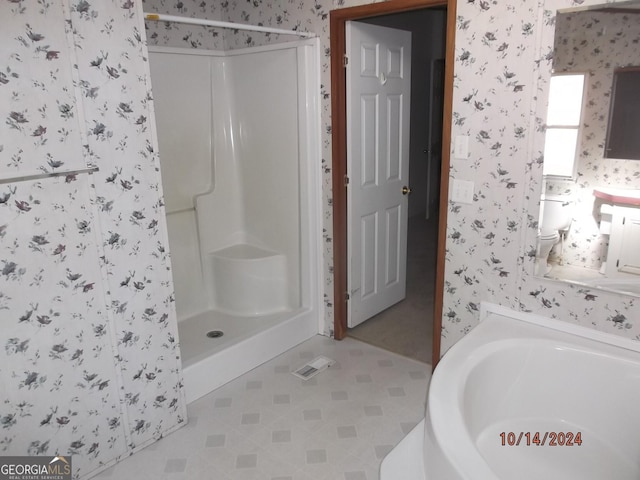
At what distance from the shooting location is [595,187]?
6.82 ft

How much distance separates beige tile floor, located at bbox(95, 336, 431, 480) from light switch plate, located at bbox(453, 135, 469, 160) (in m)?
1.25

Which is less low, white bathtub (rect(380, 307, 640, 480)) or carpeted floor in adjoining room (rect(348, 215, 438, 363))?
white bathtub (rect(380, 307, 640, 480))

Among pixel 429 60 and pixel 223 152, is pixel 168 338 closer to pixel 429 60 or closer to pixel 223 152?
pixel 223 152

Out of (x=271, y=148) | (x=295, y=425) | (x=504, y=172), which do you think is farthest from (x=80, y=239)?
(x=504, y=172)

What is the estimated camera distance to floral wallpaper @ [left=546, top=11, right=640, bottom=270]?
191cm

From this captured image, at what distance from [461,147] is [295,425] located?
1.57 metres

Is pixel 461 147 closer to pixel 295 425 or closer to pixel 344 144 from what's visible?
pixel 344 144

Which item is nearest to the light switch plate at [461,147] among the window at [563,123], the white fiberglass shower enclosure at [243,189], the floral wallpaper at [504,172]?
the floral wallpaper at [504,172]

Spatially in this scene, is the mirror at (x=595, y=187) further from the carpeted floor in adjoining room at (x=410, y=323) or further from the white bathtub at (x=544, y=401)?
the carpeted floor in adjoining room at (x=410, y=323)

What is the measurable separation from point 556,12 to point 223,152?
7.25 ft

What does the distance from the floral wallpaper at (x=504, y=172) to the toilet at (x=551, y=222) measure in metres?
0.03

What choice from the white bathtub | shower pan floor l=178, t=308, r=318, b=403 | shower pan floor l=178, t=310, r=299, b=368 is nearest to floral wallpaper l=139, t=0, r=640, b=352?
the white bathtub

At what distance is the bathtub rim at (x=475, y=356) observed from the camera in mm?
→ 1477
